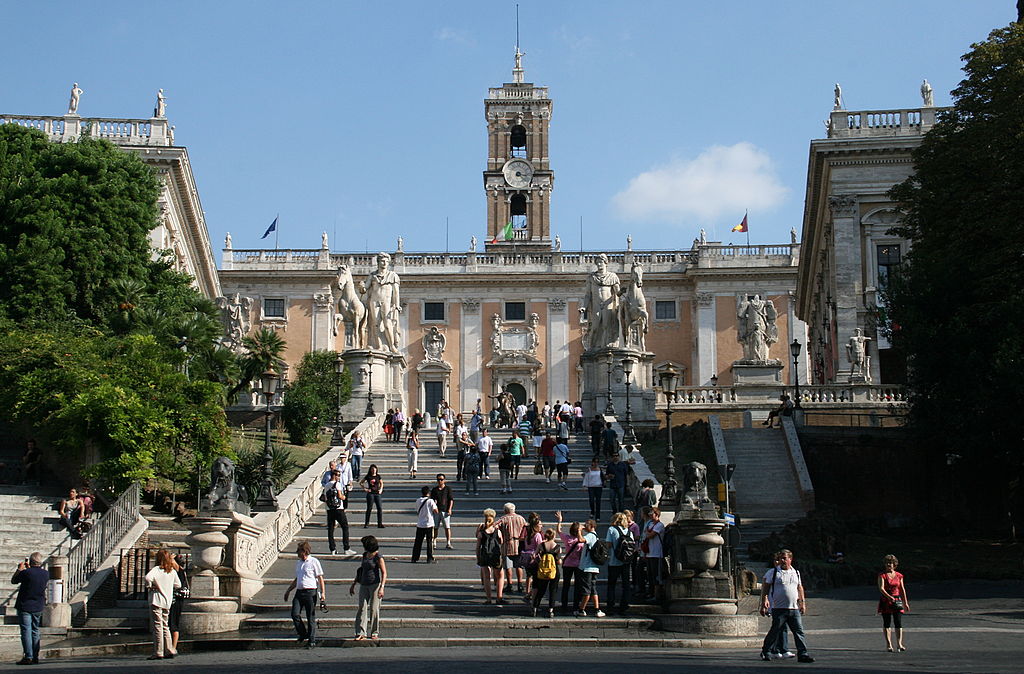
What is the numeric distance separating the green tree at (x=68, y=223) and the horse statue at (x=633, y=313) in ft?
45.5

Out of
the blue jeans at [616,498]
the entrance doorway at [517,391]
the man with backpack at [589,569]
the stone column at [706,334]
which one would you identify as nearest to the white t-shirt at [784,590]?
the man with backpack at [589,569]

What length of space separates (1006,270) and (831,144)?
1837 cm

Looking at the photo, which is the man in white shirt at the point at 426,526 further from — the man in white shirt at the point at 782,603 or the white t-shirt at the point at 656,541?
the man in white shirt at the point at 782,603

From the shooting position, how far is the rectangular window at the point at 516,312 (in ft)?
229

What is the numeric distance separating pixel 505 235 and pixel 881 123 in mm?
32347

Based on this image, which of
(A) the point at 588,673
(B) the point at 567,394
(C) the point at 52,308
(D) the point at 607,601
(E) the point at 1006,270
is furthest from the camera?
(B) the point at 567,394

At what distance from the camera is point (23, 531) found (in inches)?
932

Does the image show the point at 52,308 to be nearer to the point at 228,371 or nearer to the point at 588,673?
the point at 228,371

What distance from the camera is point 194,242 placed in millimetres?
52125

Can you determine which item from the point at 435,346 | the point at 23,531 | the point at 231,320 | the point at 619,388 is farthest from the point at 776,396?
the point at 435,346

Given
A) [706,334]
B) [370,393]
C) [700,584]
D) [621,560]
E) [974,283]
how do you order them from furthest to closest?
[706,334], [370,393], [974,283], [621,560], [700,584]

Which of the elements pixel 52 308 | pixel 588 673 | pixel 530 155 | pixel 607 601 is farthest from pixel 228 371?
pixel 530 155

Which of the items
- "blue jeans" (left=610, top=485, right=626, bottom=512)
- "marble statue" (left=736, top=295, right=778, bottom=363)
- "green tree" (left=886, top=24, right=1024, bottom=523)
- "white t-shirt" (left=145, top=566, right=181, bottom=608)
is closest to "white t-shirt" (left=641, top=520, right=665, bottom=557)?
"blue jeans" (left=610, top=485, right=626, bottom=512)

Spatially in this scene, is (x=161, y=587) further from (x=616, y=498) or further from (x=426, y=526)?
(x=616, y=498)
